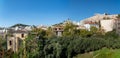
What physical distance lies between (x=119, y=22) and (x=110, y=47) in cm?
1660

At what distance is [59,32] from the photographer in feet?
168

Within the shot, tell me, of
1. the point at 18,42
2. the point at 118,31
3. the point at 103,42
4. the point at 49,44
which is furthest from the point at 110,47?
the point at 118,31

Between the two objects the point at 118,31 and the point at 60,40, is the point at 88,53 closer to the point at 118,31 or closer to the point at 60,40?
the point at 60,40

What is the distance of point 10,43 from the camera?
Result: 40.4m

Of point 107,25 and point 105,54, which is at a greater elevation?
point 107,25

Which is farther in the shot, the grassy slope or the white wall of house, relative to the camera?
the white wall of house

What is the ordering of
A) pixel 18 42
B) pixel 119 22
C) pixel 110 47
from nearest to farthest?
pixel 110 47 < pixel 18 42 < pixel 119 22

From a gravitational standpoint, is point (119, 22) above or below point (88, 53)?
above

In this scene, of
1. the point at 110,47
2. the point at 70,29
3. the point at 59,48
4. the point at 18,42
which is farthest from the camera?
the point at 70,29

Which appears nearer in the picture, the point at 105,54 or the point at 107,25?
the point at 105,54

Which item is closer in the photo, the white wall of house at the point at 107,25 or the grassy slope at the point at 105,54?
the grassy slope at the point at 105,54

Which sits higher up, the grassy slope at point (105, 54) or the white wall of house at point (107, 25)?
the white wall of house at point (107, 25)

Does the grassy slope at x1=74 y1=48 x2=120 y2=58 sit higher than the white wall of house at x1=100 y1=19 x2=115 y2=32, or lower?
lower

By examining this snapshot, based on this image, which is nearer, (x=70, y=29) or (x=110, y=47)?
(x=110, y=47)
